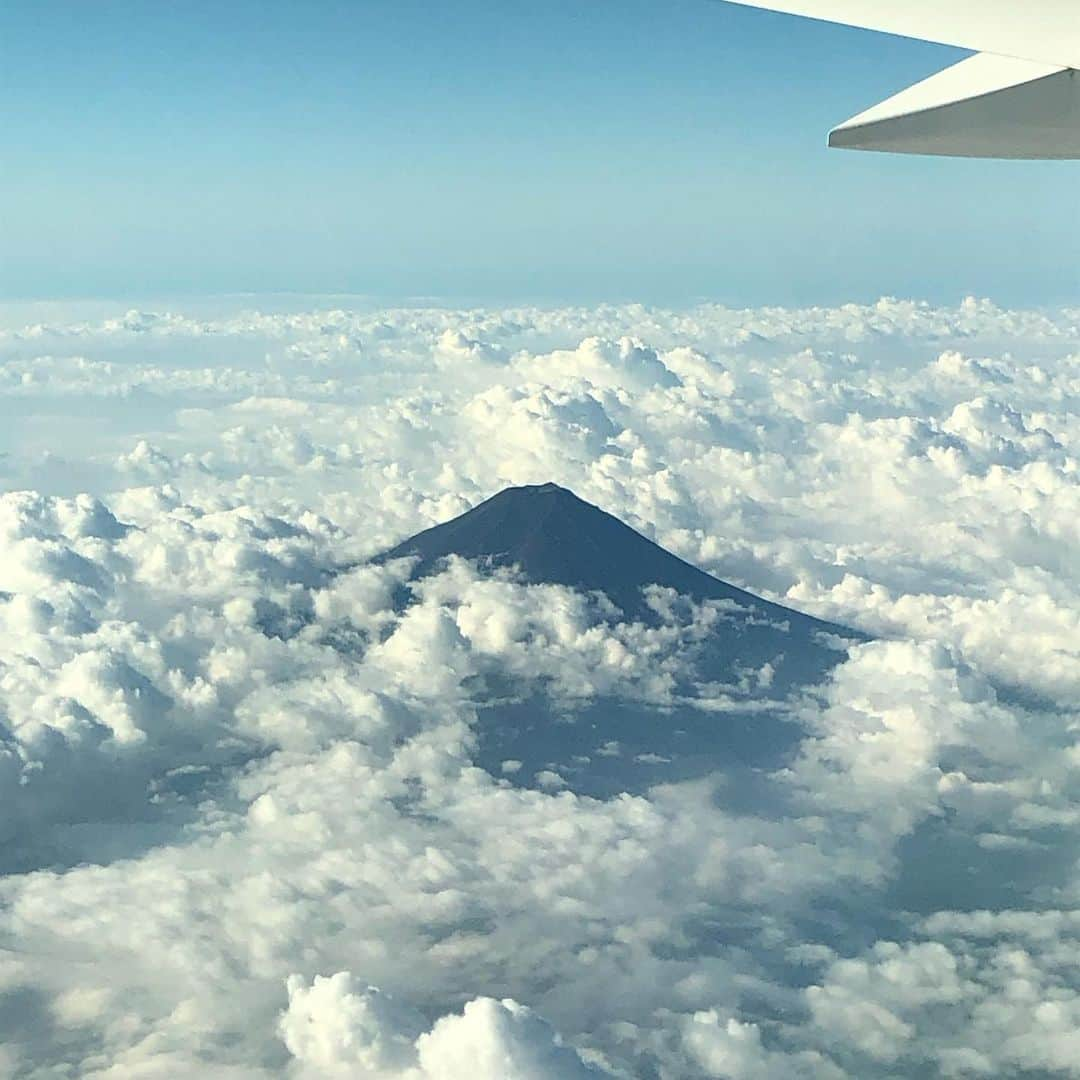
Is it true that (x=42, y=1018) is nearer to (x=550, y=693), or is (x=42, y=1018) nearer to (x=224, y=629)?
(x=224, y=629)

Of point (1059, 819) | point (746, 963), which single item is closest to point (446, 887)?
point (746, 963)

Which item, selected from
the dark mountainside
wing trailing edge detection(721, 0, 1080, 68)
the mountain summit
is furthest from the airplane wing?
the mountain summit

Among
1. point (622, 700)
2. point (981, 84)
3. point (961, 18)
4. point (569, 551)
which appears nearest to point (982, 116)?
point (981, 84)

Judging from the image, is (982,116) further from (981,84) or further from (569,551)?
(569,551)

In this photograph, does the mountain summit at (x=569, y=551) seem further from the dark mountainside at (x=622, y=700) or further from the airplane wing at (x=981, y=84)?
the airplane wing at (x=981, y=84)

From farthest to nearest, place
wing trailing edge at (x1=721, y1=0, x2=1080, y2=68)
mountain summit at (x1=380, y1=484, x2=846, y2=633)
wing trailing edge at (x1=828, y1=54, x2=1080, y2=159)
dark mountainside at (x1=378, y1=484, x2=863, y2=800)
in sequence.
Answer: mountain summit at (x1=380, y1=484, x2=846, y2=633) < dark mountainside at (x1=378, y1=484, x2=863, y2=800) < wing trailing edge at (x1=828, y1=54, x2=1080, y2=159) < wing trailing edge at (x1=721, y1=0, x2=1080, y2=68)

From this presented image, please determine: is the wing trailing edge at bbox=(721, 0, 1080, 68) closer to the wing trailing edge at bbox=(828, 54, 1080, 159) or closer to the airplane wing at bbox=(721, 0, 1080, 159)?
the airplane wing at bbox=(721, 0, 1080, 159)

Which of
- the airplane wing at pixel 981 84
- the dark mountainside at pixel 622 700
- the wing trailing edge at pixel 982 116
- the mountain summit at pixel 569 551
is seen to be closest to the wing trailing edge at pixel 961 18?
the airplane wing at pixel 981 84
